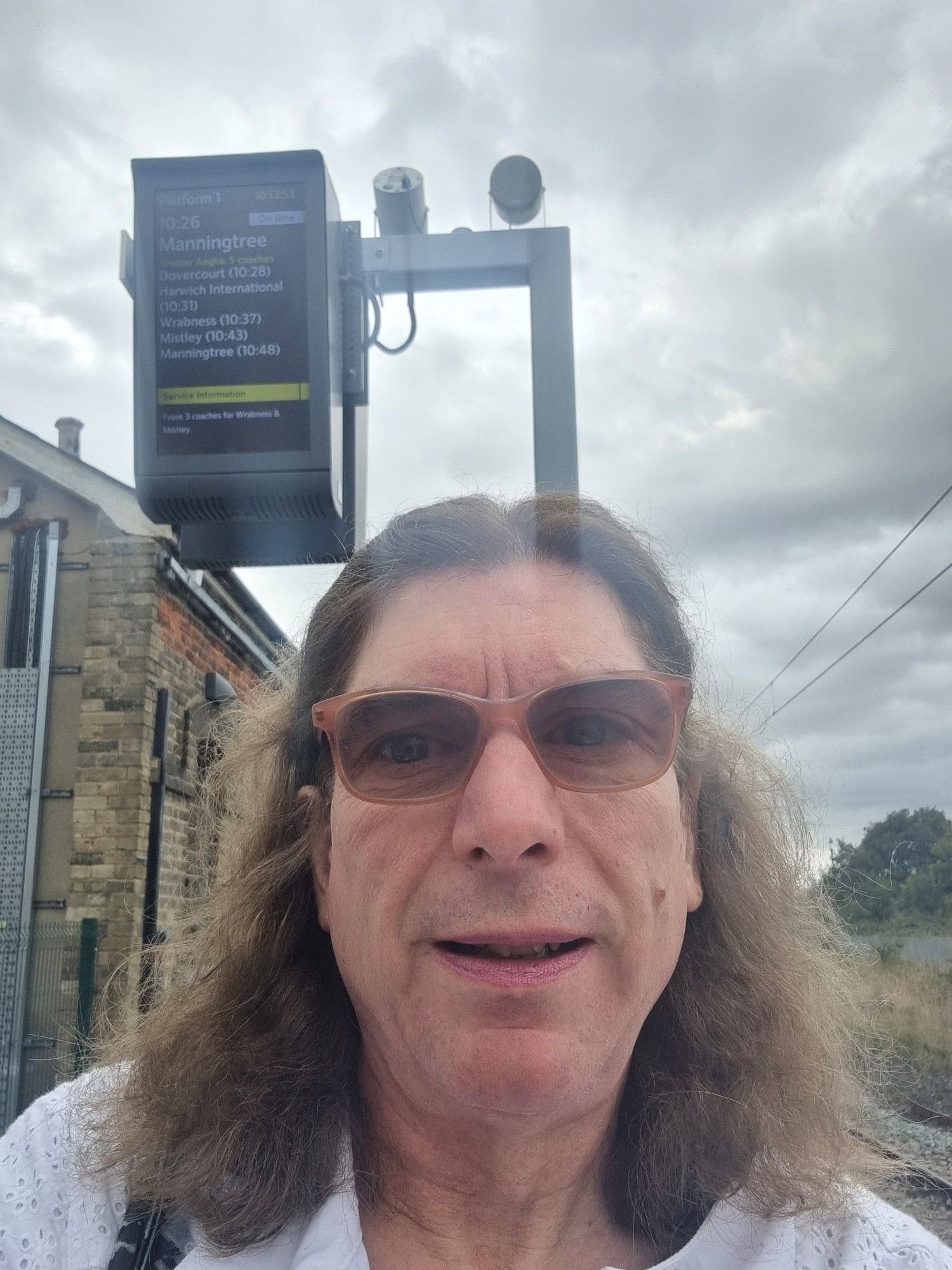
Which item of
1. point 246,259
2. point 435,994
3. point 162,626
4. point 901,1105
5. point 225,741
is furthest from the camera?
point 901,1105

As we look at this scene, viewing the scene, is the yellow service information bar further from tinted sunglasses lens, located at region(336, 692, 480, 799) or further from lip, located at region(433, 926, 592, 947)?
lip, located at region(433, 926, 592, 947)


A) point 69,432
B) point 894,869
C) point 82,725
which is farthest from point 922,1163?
point 69,432

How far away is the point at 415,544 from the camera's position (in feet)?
5.22

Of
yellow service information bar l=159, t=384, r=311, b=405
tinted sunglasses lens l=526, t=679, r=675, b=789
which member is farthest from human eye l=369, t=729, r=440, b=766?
yellow service information bar l=159, t=384, r=311, b=405

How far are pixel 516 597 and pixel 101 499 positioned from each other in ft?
20.7

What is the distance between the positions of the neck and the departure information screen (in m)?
1.70

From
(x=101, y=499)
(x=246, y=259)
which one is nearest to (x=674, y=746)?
(x=246, y=259)

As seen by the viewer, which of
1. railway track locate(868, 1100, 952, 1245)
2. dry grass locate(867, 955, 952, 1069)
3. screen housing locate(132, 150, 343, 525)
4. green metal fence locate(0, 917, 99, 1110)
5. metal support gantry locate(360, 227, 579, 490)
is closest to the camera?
railway track locate(868, 1100, 952, 1245)

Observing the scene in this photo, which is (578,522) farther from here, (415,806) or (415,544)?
(415,806)

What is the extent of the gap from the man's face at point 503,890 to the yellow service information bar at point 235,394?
129 centimetres

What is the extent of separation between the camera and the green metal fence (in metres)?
6.43

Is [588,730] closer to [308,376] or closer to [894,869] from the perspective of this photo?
[308,376]

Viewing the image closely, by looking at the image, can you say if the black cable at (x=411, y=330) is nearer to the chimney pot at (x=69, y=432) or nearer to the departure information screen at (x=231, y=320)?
the departure information screen at (x=231, y=320)

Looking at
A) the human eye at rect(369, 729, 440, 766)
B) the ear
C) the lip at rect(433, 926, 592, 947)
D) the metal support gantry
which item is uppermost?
the metal support gantry
